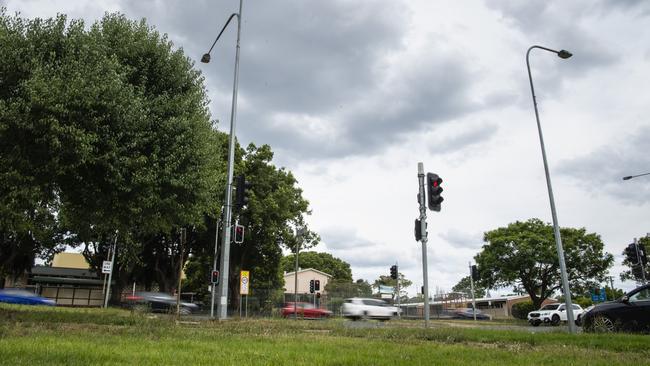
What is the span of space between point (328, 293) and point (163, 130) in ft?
94.3

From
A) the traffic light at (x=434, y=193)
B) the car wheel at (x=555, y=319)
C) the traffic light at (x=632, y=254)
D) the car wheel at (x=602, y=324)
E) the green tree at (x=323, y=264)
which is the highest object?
the green tree at (x=323, y=264)

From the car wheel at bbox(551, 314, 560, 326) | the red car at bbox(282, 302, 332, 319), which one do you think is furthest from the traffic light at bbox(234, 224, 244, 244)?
the car wheel at bbox(551, 314, 560, 326)

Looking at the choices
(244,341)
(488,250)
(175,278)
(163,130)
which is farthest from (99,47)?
(488,250)

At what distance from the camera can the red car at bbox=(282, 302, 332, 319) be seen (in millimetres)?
33312

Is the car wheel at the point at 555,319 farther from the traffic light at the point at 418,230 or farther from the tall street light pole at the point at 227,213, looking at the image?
the tall street light pole at the point at 227,213

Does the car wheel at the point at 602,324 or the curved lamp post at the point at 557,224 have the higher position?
the curved lamp post at the point at 557,224

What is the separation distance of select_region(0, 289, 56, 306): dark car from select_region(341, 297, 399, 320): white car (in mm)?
20448

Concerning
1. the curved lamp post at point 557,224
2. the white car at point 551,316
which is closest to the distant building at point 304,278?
the white car at point 551,316

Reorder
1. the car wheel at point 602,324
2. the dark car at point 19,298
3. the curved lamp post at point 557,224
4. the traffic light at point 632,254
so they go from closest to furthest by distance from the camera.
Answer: the car wheel at point 602,324 → the curved lamp post at point 557,224 → the traffic light at point 632,254 → the dark car at point 19,298

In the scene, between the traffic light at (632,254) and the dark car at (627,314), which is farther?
the traffic light at (632,254)

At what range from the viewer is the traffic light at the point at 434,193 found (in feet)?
47.2

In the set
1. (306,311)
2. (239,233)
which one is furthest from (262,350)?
(306,311)

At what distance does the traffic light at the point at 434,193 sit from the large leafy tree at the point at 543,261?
31.7 m

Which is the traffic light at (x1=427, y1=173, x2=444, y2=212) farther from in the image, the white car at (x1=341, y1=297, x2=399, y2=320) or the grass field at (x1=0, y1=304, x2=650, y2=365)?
the white car at (x1=341, y1=297, x2=399, y2=320)
